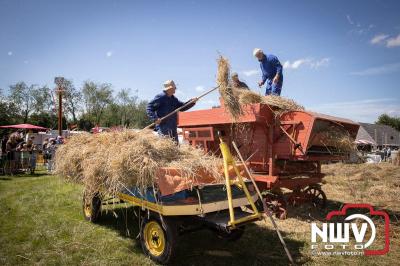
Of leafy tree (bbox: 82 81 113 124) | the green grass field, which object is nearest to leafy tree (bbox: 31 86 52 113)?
leafy tree (bbox: 82 81 113 124)

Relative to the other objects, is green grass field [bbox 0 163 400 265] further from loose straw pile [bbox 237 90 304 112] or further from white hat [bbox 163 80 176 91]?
white hat [bbox 163 80 176 91]

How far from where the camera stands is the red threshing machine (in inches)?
235

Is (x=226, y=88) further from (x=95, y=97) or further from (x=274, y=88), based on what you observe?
(x=95, y=97)

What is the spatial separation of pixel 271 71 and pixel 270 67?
0.11 meters

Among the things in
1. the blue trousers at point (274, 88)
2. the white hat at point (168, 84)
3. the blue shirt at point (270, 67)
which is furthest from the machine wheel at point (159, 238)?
the blue shirt at point (270, 67)

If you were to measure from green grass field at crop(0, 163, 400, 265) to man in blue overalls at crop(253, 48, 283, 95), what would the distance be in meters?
3.11

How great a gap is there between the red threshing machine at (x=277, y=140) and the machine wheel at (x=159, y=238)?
2.54m

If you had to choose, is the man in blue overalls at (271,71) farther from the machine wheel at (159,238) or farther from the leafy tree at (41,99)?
the leafy tree at (41,99)

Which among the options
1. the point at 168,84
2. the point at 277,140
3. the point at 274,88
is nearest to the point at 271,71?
the point at 274,88

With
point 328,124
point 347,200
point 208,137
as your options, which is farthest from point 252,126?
point 347,200

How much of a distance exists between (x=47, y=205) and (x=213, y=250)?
4.81 meters

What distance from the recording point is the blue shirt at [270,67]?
292 inches

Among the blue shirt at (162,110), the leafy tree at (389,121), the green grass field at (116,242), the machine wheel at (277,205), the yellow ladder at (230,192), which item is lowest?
the green grass field at (116,242)

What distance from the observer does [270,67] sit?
751cm
